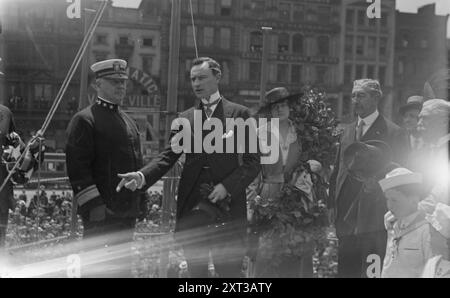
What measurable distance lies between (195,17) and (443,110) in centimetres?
379

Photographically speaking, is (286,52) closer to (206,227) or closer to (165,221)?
(165,221)

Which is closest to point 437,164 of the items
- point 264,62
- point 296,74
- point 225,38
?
point 264,62

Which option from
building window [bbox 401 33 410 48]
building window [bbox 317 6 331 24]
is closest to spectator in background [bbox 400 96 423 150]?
building window [bbox 317 6 331 24]

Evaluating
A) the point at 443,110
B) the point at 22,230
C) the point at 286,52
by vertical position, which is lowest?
the point at 22,230

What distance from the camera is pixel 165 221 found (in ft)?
19.5

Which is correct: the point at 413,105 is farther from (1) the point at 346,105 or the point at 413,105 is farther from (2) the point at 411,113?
(1) the point at 346,105

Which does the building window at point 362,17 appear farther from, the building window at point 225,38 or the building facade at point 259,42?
the building window at point 225,38

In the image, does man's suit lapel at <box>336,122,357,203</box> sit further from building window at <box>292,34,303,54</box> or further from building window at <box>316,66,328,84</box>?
building window at <box>292,34,303,54</box>

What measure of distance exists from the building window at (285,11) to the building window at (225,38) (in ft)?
2.05

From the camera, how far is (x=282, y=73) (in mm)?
7059

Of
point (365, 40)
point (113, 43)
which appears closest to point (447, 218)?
point (365, 40)

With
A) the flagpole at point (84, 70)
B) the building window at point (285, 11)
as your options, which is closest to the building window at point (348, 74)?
the building window at point (285, 11)

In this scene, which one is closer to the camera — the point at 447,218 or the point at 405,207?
the point at 447,218

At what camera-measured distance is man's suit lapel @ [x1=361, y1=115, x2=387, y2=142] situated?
5059 millimetres
